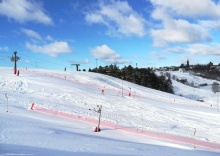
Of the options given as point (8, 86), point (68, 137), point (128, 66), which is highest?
point (128, 66)

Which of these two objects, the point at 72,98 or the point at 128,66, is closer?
the point at 72,98

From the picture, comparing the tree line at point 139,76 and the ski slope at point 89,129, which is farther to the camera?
the tree line at point 139,76

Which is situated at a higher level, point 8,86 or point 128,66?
point 128,66

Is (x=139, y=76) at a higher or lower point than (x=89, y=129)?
higher

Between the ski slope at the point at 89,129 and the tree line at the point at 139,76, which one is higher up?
the tree line at the point at 139,76

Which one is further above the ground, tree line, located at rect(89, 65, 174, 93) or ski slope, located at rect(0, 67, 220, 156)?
tree line, located at rect(89, 65, 174, 93)

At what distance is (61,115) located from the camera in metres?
20.0

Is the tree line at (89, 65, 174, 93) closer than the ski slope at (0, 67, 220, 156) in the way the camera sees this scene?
No

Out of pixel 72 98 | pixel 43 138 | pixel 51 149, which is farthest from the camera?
pixel 72 98

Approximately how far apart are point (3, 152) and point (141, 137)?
991cm

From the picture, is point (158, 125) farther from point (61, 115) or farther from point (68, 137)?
point (68, 137)

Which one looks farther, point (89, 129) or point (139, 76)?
point (139, 76)

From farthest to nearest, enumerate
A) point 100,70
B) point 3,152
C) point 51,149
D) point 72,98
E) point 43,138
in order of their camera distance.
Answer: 1. point 100,70
2. point 72,98
3. point 43,138
4. point 51,149
5. point 3,152

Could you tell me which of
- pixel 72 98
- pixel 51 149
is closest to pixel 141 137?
pixel 51 149
